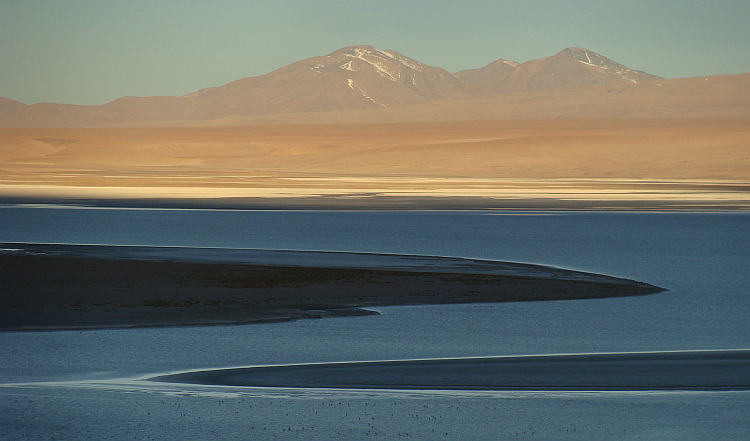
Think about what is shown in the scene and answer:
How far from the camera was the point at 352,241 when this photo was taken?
24.6m

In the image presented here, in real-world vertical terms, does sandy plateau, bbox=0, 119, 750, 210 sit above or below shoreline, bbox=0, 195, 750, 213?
below

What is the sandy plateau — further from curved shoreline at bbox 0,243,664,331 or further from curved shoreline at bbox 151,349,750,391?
curved shoreline at bbox 151,349,750,391

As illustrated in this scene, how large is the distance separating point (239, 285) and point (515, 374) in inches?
288

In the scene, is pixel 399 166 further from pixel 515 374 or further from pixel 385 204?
pixel 515 374

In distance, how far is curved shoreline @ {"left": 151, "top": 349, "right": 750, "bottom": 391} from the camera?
9.12 meters

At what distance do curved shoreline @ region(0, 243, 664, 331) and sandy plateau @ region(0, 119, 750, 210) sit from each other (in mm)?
19821

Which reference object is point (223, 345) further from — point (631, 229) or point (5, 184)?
point (5, 184)

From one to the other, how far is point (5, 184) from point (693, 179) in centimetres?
4251

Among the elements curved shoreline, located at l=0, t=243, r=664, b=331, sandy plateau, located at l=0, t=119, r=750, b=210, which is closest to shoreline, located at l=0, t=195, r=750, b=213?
sandy plateau, located at l=0, t=119, r=750, b=210

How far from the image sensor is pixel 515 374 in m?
9.59

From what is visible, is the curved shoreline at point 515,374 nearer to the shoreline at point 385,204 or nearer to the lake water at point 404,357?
the lake water at point 404,357

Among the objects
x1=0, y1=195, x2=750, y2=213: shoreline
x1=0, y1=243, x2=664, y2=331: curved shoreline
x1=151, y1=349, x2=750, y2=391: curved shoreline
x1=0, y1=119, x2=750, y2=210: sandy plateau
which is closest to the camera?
x1=151, y1=349, x2=750, y2=391: curved shoreline

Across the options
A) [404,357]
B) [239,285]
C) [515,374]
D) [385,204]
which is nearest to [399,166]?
[385,204]

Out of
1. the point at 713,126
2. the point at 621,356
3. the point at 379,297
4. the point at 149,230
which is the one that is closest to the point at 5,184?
the point at 149,230
